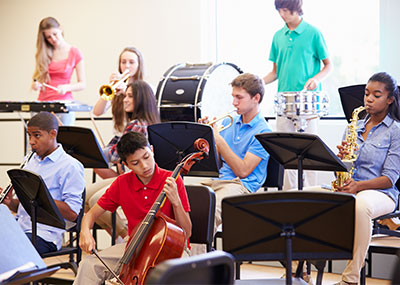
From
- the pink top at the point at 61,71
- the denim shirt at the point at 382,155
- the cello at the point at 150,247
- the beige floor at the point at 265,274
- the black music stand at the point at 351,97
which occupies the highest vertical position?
the pink top at the point at 61,71

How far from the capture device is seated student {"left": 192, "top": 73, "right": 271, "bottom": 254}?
3.79m

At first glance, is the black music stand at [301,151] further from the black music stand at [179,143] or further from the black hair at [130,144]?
the black hair at [130,144]

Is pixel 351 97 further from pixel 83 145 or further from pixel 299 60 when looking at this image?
pixel 83 145

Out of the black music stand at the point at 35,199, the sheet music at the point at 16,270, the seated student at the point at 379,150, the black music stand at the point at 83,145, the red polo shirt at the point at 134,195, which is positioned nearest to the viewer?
the sheet music at the point at 16,270

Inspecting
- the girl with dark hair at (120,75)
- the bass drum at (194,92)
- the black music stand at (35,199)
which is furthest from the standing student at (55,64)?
the black music stand at (35,199)

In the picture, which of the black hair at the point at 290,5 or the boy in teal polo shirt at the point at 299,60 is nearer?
the black hair at the point at 290,5

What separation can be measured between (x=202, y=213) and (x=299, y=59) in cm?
203

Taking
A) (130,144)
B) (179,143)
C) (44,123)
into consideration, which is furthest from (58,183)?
(130,144)

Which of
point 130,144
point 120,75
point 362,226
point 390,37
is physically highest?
point 390,37

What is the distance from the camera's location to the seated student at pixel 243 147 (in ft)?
12.5

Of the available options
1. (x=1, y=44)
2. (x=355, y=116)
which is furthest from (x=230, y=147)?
(x=1, y=44)

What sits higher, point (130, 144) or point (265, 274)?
point (130, 144)

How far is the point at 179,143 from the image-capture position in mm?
3633

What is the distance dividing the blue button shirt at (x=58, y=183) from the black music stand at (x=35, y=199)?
0.26 metres
